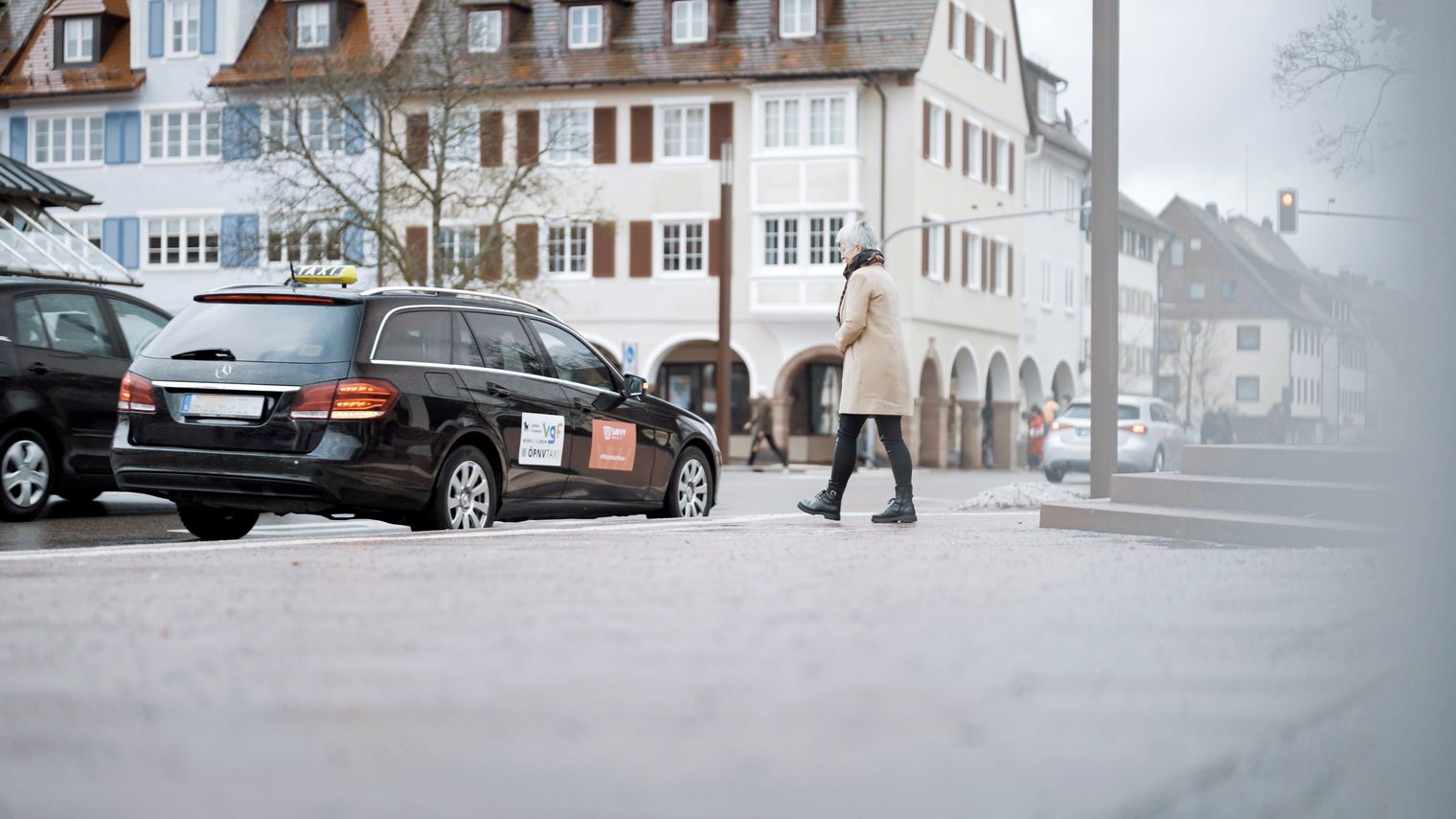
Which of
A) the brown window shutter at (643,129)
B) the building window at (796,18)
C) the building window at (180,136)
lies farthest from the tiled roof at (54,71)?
the building window at (796,18)

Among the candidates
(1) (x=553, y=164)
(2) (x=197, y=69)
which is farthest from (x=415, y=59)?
(2) (x=197, y=69)

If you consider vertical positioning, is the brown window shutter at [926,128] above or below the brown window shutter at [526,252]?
above

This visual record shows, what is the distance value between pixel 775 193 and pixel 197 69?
17083mm

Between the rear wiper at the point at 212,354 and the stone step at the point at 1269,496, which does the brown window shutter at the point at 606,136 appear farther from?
the rear wiper at the point at 212,354

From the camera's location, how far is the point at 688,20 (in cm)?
5119

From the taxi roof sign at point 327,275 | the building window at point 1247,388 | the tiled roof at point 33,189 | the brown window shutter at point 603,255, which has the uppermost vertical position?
the brown window shutter at point 603,255

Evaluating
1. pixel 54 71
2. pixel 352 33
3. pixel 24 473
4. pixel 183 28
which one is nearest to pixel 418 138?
pixel 352 33

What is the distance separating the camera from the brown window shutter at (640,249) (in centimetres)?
5059

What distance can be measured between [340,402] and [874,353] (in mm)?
3174

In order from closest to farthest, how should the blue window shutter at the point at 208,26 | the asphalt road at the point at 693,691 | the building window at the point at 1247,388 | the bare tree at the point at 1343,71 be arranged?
the asphalt road at the point at 693,691
the bare tree at the point at 1343,71
the building window at the point at 1247,388
the blue window shutter at the point at 208,26

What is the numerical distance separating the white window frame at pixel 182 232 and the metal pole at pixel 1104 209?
43.9 m

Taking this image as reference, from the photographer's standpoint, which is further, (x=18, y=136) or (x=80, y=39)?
(x=80, y=39)

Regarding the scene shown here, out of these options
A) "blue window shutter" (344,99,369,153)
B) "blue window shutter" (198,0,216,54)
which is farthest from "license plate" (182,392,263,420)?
"blue window shutter" (198,0,216,54)

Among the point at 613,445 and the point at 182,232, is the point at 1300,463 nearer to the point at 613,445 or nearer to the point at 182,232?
the point at 613,445
